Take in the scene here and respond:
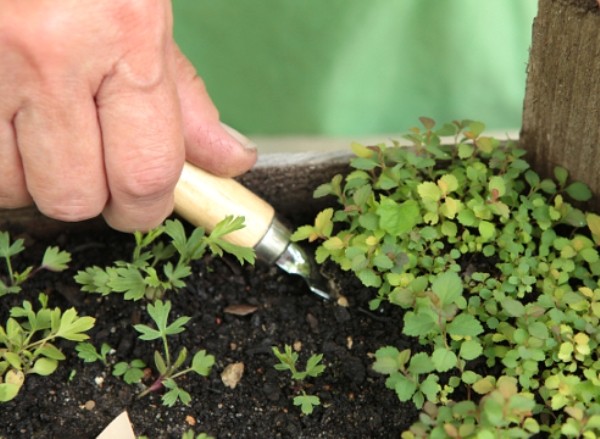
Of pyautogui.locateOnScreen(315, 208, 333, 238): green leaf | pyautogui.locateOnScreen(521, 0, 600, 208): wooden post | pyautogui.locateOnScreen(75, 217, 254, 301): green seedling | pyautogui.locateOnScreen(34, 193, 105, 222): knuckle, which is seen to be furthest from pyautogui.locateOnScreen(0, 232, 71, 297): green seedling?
pyautogui.locateOnScreen(521, 0, 600, 208): wooden post

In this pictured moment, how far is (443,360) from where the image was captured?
3.59 feet

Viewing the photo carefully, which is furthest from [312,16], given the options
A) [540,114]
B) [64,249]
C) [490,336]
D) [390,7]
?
[490,336]

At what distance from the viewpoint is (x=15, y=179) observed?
1.15m

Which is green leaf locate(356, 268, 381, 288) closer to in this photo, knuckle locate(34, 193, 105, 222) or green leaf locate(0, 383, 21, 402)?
knuckle locate(34, 193, 105, 222)

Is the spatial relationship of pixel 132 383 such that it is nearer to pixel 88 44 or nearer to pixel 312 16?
pixel 88 44

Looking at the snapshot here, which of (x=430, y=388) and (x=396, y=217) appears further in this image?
(x=396, y=217)


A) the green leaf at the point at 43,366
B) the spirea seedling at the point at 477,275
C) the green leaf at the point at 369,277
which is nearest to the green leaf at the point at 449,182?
the spirea seedling at the point at 477,275

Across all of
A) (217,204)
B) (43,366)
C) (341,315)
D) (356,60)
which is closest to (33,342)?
(43,366)

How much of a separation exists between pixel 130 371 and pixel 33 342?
0.15 m

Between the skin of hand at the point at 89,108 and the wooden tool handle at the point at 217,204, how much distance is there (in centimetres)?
7

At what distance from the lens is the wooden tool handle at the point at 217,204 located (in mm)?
1283

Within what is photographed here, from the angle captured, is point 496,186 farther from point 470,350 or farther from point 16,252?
point 16,252

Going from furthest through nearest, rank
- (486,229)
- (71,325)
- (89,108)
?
(486,229) → (71,325) → (89,108)

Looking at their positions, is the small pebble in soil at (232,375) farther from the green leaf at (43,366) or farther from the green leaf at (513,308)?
the green leaf at (513,308)
